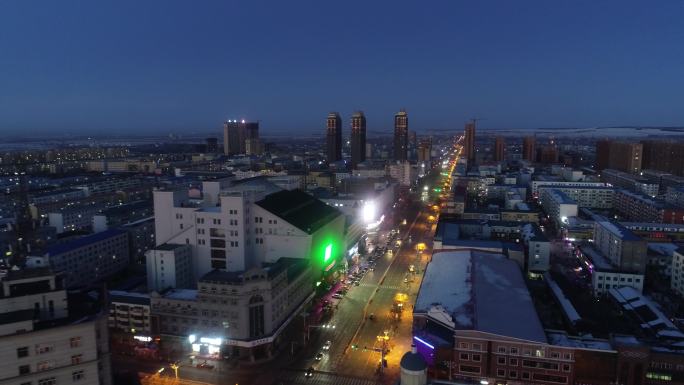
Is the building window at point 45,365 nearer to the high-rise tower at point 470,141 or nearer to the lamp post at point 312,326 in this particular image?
the lamp post at point 312,326

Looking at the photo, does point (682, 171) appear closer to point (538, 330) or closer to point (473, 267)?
point (473, 267)

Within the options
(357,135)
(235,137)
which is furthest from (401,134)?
(235,137)

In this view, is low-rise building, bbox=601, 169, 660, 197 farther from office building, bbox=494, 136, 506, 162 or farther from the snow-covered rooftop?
the snow-covered rooftop

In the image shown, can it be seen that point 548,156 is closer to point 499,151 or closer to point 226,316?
point 499,151

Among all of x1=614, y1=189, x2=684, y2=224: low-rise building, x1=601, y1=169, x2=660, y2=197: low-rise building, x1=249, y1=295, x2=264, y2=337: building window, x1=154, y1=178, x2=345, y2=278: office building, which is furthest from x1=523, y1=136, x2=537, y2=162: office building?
x1=249, y1=295, x2=264, y2=337: building window

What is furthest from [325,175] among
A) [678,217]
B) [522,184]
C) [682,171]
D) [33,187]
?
[682,171]

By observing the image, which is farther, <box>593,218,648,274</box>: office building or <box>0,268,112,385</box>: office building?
<box>593,218,648,274</box>: office building
